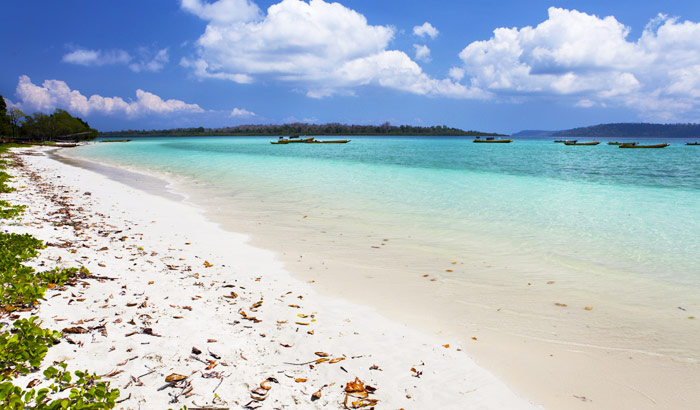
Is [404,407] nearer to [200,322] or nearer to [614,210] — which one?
[200,322]

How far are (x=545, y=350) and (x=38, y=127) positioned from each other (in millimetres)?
134463

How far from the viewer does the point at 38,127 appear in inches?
4011

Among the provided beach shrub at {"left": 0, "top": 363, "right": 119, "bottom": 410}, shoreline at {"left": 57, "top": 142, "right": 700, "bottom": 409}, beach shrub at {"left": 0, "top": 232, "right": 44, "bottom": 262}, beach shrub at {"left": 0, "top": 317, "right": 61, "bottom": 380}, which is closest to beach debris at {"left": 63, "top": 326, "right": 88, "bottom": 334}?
beach shrub at {"left": 0, "top": 317, "right": 61, "bottom": 380}

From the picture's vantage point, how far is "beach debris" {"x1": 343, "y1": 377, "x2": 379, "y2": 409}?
3.42m

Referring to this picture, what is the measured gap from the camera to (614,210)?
15211 mm

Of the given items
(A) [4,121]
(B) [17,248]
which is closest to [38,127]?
(A) [4,121]

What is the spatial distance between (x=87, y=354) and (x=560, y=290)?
23.5 ft

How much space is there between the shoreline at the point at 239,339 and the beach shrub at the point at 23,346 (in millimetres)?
139

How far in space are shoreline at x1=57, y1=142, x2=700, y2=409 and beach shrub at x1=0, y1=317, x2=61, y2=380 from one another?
375cm

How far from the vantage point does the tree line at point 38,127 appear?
87062 mm

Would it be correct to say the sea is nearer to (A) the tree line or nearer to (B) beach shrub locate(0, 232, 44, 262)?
(B) beach shrub locate(0, 232, 44, 262)

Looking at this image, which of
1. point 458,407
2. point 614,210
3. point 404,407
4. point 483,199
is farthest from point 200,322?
point 614,210

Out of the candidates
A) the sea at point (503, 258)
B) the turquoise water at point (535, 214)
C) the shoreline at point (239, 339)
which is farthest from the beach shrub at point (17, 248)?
the turquoise water at point (535, 214)

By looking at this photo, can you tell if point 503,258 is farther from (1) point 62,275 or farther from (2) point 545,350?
(1) point 62,275
